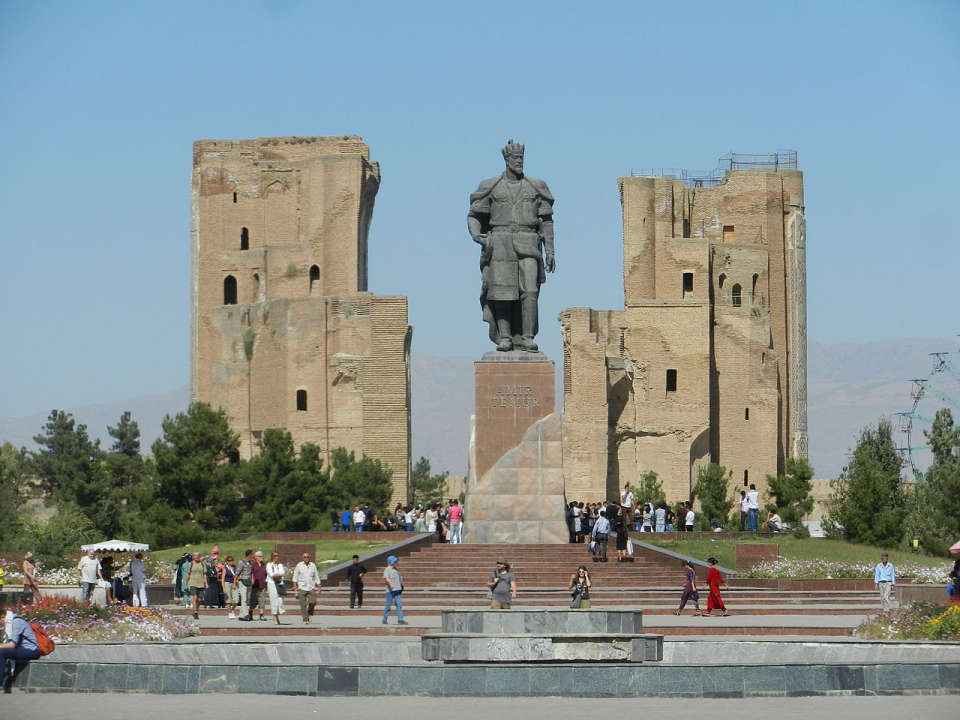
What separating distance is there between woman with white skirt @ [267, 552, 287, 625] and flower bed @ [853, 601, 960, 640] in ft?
23.4

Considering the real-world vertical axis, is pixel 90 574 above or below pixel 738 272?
below

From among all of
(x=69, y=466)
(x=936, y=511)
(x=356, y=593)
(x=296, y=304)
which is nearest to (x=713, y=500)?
(x=936, y=511)

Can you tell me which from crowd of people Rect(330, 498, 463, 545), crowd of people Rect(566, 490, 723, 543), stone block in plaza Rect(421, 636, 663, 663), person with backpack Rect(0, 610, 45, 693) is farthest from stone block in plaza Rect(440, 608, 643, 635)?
crowd of people Rect(330, 498, 463, 545)

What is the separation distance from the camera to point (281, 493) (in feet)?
150

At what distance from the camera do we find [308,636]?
19.9m

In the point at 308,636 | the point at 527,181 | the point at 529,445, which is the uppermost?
the point at 527,181

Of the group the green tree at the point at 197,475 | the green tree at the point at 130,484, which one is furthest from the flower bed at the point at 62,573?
the green tree at the point at 197,475

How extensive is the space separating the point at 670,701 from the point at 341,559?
14.5m

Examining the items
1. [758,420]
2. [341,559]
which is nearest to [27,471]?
[758,420]

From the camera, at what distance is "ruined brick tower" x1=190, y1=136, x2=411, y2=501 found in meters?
62.8

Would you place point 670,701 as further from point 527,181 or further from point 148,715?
point 527,181

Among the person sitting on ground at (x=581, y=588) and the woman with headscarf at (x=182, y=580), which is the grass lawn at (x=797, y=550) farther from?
the woman with headscarf at (x=182, y=580)

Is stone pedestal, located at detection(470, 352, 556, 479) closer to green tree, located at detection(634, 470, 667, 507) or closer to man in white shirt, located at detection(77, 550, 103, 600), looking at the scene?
man in white shirt, located at detection(77, 550, 103, 600)

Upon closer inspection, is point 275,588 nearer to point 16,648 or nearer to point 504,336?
point 504,336
